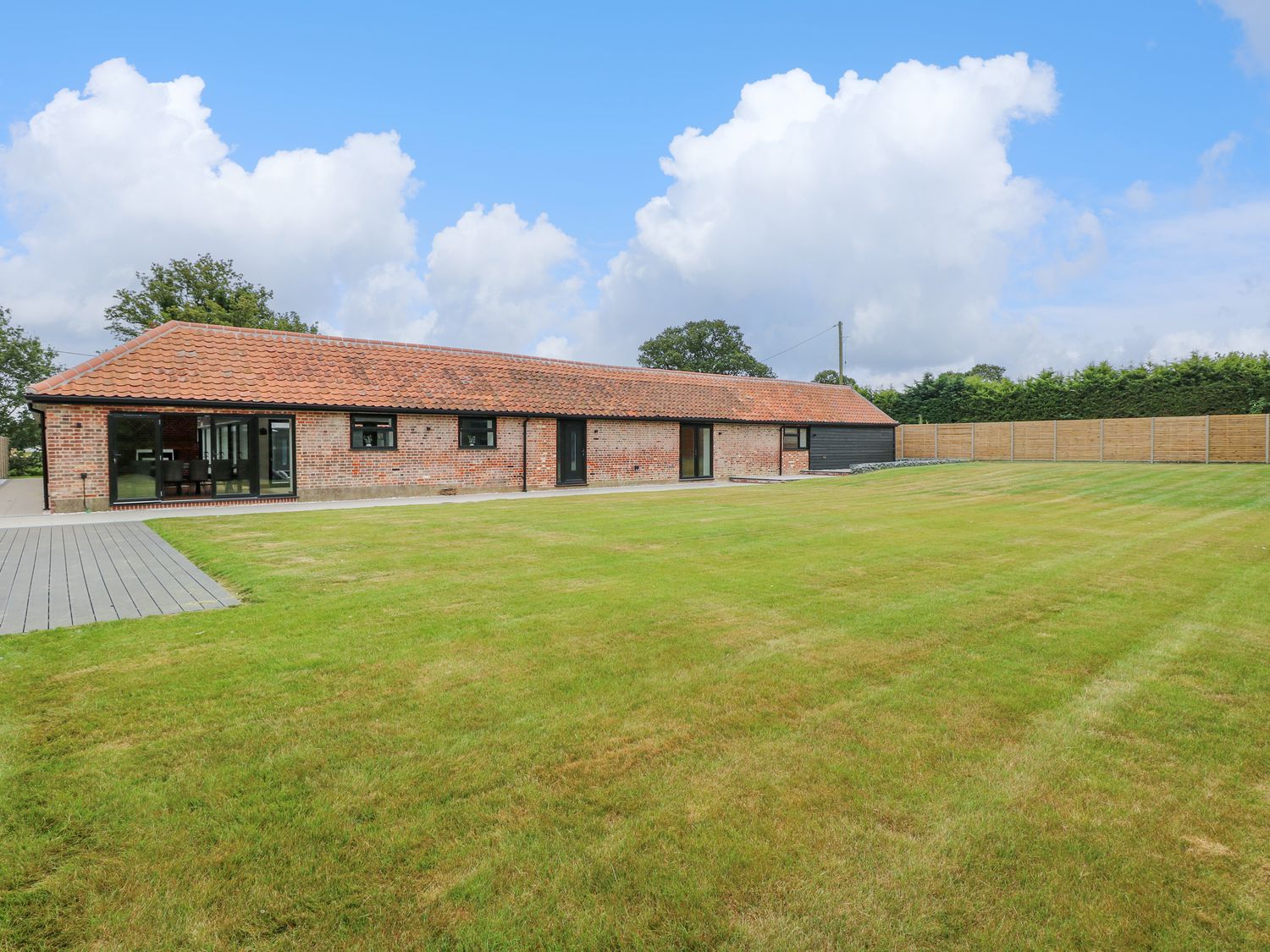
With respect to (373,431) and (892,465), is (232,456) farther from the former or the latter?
(892,465)

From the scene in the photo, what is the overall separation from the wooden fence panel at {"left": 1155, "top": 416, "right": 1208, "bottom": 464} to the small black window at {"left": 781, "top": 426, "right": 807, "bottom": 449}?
13294 millimetres

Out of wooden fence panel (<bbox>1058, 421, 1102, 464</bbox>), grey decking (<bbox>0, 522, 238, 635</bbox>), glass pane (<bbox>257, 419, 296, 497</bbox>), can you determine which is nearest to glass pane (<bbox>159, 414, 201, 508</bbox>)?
glass pane (<bbox>257, 419, 296, 497</bbox>)

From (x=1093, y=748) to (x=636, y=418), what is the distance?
2014cm

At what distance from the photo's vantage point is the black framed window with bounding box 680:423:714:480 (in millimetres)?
24953

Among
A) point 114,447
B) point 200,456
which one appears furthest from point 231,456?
point 114,447

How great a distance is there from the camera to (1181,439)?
81.5ft

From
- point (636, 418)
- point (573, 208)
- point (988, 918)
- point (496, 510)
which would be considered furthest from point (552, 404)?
point (988, 918)

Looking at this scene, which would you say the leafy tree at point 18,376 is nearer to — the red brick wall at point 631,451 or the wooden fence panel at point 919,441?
the red brick wall at point 631,451

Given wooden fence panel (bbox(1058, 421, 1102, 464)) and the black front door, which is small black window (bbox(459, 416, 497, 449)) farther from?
wooden fence panel (bbox(1058, 421, 1102, 464))

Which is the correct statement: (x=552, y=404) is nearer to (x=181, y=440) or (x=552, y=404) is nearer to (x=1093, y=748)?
(x=181, y=440)

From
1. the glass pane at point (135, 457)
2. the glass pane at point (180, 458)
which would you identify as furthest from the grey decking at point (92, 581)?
the glass pane at point (180, 458)

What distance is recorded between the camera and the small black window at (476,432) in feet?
62.9

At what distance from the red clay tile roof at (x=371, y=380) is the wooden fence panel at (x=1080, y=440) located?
1131cm

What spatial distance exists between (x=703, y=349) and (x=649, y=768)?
55895 millimetres
